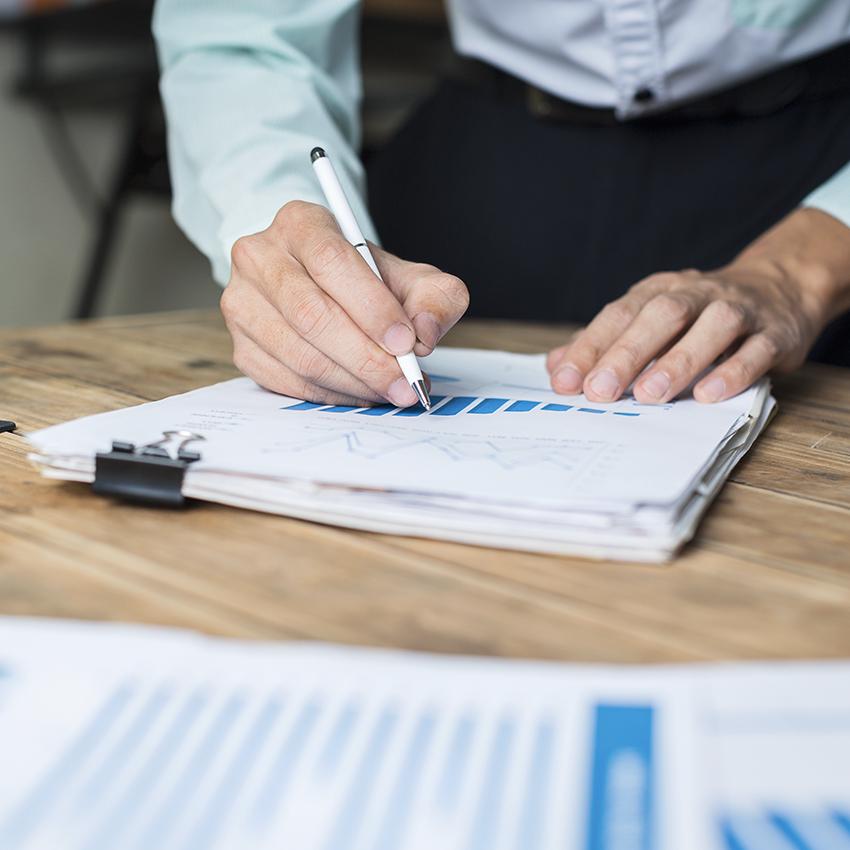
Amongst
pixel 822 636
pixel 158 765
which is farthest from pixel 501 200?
pixel 158 765

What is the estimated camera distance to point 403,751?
0.27m

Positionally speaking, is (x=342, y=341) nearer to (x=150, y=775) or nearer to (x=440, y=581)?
(x=440, y=581)

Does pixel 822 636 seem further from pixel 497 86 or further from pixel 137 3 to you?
pixel 137 3

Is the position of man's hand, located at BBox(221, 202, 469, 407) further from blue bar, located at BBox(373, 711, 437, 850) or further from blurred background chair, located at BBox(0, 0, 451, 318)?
blurred background chair, located at BBox(0, 0, 451, 318)

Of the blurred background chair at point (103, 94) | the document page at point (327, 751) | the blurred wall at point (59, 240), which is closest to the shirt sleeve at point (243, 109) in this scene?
the document page at point (327, 751)

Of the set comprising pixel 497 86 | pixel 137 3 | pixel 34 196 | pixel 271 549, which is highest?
pixel 271 549

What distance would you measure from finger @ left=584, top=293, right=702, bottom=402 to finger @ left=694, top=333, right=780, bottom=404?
1.5 inches

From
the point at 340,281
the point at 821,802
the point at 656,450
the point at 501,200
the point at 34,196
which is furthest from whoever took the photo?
the point at 34,196

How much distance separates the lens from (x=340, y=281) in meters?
0.61

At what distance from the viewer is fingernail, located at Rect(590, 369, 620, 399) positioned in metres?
0.64

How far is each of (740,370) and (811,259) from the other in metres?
0.23

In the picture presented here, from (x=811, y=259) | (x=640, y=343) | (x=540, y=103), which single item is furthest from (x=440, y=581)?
(x=540, y=103)

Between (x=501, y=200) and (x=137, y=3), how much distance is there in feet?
4.53

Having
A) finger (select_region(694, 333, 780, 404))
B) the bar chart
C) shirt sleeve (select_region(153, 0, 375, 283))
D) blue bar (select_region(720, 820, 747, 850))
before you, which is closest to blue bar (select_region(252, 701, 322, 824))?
the bar chart
